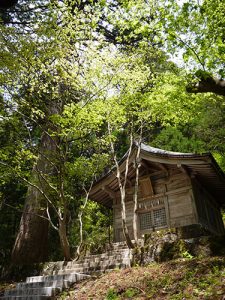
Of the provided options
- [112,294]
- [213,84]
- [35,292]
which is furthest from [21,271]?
[213,84]

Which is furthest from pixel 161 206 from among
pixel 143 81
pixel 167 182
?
pixel 143 81

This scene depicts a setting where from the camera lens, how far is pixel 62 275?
784 centimetres

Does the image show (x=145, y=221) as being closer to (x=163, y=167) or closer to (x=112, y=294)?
(x=163, y=167)

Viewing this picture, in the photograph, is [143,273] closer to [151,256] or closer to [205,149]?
[151,256]

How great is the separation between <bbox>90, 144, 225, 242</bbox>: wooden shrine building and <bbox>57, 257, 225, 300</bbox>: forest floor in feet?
20.2

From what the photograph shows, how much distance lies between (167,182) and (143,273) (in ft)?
25.5

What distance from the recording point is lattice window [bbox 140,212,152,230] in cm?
1384

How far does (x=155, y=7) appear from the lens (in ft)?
28.0

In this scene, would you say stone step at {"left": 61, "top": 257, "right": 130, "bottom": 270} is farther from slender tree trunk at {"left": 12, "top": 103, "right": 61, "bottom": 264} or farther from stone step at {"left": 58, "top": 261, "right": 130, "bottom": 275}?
slender tree trunk at {"left": 12, "top": 103, "right": 61, "bottom": 264}

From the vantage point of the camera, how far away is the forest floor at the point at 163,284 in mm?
4910

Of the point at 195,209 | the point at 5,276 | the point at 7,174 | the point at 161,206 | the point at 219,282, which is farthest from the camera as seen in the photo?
the point at 161,206

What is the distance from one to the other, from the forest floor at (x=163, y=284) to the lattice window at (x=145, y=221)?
6.61 metres

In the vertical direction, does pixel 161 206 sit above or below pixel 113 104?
below

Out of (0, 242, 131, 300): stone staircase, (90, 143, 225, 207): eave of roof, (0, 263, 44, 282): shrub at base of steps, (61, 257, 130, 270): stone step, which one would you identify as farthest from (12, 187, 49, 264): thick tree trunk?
(90, 143, 225, 207): eave of roof
